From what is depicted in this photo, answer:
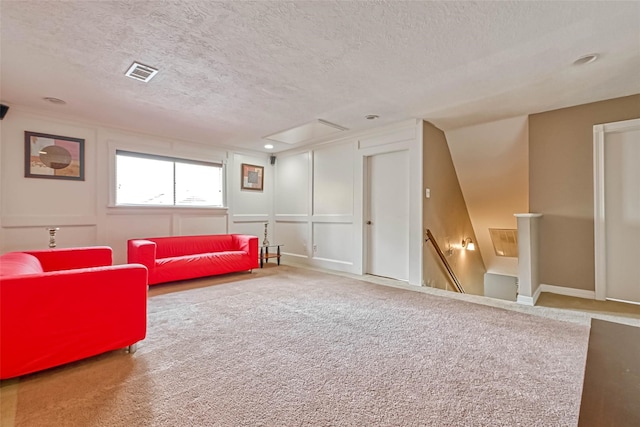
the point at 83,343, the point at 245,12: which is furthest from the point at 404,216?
the point at 83,343

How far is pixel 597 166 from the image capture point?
342 centimetres

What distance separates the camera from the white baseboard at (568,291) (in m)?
3.52

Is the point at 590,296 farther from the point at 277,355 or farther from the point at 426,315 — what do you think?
the point at 277,355

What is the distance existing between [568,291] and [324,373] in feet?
11.8

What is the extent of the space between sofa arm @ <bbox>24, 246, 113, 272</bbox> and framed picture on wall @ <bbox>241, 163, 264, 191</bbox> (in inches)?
117

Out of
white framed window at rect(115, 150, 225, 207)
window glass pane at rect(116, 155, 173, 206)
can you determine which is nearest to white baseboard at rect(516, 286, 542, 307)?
white framed window at rect(115, 150, 225, 207)

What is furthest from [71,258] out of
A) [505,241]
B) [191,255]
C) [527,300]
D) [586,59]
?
[505,241]

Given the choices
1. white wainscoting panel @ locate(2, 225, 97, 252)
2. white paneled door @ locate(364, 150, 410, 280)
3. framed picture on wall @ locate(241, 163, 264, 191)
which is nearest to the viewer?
white wainscoting panel @ locate(2, 225, 97, 252)

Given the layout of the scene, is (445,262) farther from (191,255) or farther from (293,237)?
(191,255)

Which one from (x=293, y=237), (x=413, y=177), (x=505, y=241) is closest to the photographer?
(x=413, y=177)

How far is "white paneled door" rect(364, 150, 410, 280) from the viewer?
4430 mm

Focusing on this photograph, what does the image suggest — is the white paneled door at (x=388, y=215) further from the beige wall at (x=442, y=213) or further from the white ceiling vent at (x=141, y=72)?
the white ceiling vent at (x=141, y=72)

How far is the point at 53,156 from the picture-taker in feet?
13.2

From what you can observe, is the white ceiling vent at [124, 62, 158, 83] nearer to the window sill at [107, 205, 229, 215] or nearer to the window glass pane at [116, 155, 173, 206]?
the window glass pane at [116, 155, 173, 206]
